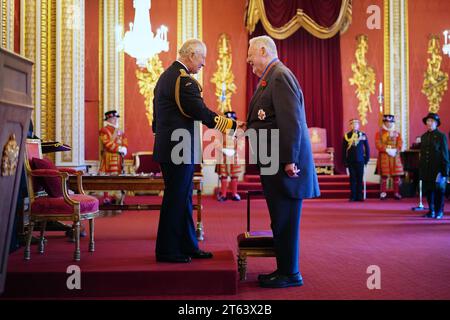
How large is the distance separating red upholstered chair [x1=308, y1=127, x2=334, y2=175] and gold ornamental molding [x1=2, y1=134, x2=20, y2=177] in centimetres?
967

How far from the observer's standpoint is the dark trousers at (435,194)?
772 centimetres

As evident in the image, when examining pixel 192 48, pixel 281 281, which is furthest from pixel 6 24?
pixel 281 281

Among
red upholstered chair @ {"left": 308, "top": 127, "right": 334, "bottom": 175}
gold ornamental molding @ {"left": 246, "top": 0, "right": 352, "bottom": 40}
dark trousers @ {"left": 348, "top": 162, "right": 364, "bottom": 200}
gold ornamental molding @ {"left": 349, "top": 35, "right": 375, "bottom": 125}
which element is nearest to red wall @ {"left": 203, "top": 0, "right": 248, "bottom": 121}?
gold ornamental molding @ {"left": 246, "top": 0, "right": 352, "bottom": 40}

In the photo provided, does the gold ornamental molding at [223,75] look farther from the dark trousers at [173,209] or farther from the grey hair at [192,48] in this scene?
the dark trousers at [173,209]

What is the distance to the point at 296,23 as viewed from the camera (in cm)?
1227

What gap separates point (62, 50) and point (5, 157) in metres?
5.63

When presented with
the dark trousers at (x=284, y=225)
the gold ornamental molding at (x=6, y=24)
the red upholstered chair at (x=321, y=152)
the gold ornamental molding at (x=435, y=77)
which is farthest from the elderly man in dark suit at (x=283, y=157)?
the gold ornamental molding at (x=435, y=77)

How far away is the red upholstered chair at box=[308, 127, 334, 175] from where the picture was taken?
12.3 m

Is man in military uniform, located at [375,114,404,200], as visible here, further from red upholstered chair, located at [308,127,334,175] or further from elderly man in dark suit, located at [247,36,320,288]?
elderly man in dark suit, located at [247,36,320,288]

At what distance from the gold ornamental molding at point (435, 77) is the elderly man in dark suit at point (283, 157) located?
9783 millimetres

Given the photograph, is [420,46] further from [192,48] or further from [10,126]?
[10,126]

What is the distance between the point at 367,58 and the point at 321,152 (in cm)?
245

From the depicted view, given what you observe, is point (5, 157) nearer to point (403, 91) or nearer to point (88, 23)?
point (88, 23)

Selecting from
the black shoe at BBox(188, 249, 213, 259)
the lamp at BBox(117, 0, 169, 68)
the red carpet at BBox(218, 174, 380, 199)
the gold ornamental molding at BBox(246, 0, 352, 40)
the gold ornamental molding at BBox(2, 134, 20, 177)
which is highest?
the gold ornamental molding at BBox(246, 0, 352, 40)
